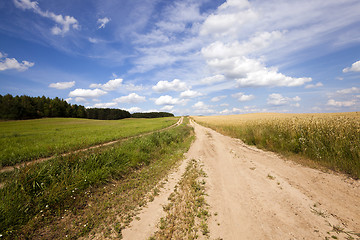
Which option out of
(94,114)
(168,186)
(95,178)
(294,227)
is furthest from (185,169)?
(94,114)

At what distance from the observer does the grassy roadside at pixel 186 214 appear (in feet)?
10.3

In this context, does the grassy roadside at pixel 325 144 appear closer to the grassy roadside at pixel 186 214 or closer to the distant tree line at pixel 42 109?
the grassy roadside at pixel 186 214

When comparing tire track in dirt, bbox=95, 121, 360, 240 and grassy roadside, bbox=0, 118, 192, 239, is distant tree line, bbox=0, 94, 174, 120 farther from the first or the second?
tire track in dirt, bbox=95, 121, 360, 240

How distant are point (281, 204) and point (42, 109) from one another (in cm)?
9276

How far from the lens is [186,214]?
12.3 feet

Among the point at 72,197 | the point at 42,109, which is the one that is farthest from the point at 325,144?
the point at 42,109

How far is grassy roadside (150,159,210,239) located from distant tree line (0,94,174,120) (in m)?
79.4

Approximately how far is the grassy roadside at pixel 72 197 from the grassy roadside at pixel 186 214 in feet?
3.23

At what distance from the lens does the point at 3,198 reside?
3.64 meters

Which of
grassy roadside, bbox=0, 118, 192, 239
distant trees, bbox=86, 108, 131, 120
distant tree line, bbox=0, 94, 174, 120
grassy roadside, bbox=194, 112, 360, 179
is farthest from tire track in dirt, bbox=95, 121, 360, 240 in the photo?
distant trees, bbox=86, 108, 131, 120

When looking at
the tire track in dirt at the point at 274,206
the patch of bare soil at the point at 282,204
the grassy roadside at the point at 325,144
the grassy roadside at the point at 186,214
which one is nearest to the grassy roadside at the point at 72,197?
the tire track in dirt at the point at 274,206

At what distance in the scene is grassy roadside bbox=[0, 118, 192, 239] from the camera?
10.9ft

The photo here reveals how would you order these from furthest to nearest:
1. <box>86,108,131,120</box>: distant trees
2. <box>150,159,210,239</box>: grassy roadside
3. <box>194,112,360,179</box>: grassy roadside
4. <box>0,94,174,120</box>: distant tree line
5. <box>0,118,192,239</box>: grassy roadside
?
1. <box>86,108,131,120</box>: distant trees
2. <box>0,94,174,120</box>: distant tree line
3. <box>194,112,360,179</box>: grassy roadside
4. <box>0,118,192,239</box>: grassy roadside
5. <box>150,159,210,239</box>: grassy roadside

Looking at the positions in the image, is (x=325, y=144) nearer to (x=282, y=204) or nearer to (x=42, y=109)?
(x=282, y=204)
